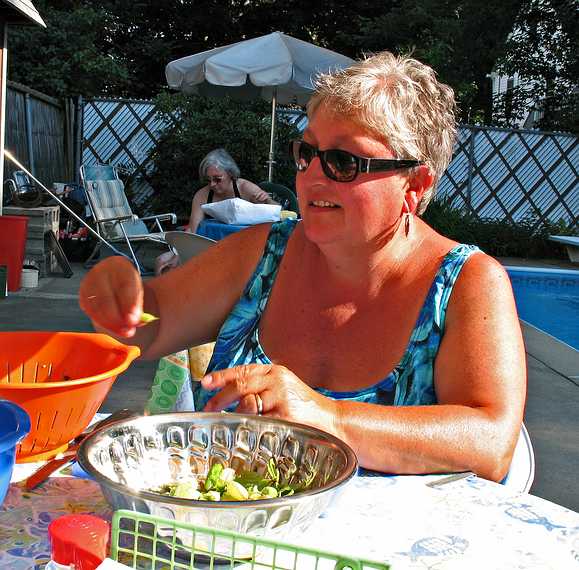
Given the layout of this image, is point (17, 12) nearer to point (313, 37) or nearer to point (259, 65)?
point (259, 65)

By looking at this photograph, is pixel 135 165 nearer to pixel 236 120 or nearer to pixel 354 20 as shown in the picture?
pixel 236 120

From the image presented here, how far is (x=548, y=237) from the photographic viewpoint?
38.7 feet

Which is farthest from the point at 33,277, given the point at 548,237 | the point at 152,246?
the point at 548,237

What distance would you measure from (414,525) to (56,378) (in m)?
0.64

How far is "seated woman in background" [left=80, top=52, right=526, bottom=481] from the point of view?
1.46 metres

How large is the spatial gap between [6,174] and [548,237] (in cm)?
751

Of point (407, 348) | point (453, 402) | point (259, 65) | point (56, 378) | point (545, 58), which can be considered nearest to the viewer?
point (56, 378)

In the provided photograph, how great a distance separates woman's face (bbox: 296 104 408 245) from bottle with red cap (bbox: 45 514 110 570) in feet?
2.99

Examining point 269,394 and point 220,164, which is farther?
point 220,164

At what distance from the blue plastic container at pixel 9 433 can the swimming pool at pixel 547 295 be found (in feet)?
25.1

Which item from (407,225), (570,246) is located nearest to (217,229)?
(407,225)

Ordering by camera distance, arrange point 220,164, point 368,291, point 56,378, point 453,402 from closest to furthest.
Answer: point 56,378 < point 453,402 < point 368,291 < point 220,164

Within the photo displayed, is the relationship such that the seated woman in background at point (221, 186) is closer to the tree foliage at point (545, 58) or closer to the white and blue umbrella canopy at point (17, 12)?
the white and blue umbrella canopy at point (17, 12)

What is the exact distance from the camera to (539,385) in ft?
15.1
